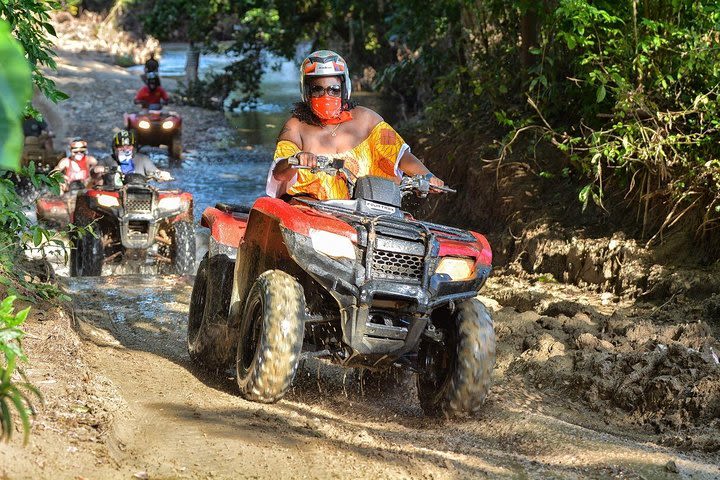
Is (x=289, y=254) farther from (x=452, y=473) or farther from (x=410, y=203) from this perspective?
(x=452, y=473)

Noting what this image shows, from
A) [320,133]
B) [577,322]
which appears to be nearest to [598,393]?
[577,322]

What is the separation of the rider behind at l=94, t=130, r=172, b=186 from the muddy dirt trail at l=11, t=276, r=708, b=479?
5.21 m

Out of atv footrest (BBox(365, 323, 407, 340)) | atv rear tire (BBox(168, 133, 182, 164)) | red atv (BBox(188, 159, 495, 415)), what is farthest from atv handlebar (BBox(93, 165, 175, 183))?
atv rear tire (BBox(168, 133, 182, 164))

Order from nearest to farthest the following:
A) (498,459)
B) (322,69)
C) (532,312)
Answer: (498,459)
(322,69)
(532,312)

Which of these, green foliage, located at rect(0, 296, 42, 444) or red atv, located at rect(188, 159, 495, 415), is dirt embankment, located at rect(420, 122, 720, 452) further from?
green foliage, located at rect(0, 296, 42, 444)

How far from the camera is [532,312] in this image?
818 cm

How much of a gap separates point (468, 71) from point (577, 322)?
217 inches

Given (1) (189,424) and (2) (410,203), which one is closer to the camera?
(1) (189,424)

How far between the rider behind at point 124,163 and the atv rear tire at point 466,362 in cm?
700

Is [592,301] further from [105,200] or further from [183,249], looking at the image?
[105,200]

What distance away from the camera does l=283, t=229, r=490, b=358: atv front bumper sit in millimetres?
5309

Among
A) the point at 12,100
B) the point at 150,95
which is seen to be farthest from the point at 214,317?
the point at 150,95

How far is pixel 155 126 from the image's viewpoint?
2028 centimetres

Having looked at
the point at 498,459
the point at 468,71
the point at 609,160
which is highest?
the point at 468,71
